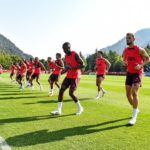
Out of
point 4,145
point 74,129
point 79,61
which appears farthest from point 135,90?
point 4,145

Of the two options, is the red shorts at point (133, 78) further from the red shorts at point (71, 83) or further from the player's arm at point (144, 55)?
the red shorts at point (71, 83)

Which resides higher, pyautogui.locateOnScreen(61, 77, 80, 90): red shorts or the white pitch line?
pyautogui.locateOnScreen(61, 77, 80, 90): red shorts

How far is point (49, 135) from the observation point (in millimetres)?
8797

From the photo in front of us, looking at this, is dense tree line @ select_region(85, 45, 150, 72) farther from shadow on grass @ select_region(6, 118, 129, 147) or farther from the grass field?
shadow on grass @ select_region(6, 118, 129, 147)

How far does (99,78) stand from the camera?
1933 centimetres

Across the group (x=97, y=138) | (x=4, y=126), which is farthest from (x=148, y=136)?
(x=4, y=126)

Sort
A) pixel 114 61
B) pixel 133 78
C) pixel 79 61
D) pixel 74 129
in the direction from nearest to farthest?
pixel 74 129 → pixel 133 78 → pixel 79 61 → pixel 114 61

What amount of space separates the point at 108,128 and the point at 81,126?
69cm

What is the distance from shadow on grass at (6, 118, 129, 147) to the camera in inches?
320

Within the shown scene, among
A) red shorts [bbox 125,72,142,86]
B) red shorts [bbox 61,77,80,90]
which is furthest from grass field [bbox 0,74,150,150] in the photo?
red shorts [bbox 125,72,142,86]

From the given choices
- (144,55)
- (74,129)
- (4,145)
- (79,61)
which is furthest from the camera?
(79,61)

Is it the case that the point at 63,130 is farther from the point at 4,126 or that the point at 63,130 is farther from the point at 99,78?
the point at 99,78

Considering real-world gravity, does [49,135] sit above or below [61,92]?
below

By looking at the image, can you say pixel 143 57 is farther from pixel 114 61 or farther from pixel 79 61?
pixel 114 61
